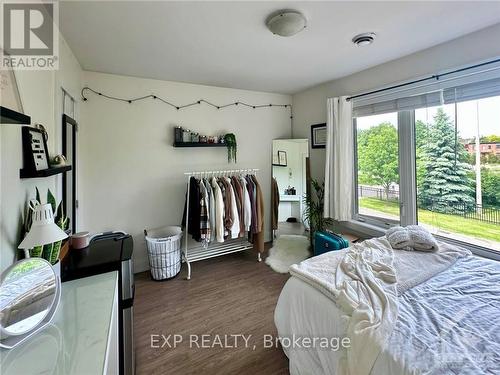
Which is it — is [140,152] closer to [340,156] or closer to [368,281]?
[340,156]

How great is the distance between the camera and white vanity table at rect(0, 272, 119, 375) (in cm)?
77

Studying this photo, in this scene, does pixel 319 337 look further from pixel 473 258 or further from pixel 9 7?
pixel 9 7

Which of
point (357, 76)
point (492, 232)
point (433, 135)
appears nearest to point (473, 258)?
point (492, 232)

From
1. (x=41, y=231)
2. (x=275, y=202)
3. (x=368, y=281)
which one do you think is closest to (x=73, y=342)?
(x=41, y=231)

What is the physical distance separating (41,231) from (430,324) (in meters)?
1.84

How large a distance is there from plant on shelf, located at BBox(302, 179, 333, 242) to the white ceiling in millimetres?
1535

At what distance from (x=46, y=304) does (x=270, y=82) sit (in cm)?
322

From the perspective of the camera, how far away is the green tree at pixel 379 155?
274 centimetres

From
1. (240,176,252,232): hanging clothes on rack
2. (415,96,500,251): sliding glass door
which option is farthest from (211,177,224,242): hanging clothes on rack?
(415,96,500,251): sliding glass door

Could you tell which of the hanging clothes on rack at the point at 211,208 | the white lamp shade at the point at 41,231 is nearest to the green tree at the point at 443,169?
the hanging clothes on rack at the point at 211,208

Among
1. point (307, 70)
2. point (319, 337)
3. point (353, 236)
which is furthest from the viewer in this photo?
point (353, 236)

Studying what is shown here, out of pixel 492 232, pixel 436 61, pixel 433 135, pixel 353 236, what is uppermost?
pixel 436 61

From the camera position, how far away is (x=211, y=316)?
2.22 meters

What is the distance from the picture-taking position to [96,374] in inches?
29.0
